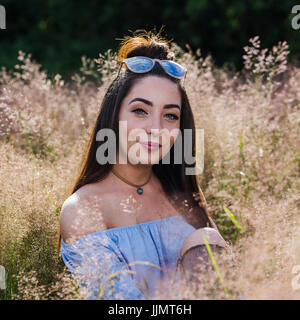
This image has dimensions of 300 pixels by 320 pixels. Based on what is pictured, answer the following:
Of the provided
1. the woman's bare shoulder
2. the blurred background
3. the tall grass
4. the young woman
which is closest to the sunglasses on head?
the young woman

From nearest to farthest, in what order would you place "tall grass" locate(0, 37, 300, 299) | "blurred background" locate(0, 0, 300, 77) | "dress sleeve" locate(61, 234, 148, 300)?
"dress sleeve" locate(61, 234, 148, 300) → "tall grass" locate(0, 37, 300, 299) → "blurred background" locate(0, 0, 300, 77)

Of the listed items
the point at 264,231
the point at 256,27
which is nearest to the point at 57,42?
the point at 256,27

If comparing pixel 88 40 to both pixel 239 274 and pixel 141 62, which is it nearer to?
pixel 141 62

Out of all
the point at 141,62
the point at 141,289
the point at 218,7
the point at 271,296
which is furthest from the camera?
the point at 218,7

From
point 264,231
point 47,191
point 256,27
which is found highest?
point 256,27

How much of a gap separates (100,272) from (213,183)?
117cm

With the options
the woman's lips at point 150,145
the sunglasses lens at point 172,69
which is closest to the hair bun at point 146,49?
the sunglasses lens at point 172,69

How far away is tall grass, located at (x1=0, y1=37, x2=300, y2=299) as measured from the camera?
143 centimetres

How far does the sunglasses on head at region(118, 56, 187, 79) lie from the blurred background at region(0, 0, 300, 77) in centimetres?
541

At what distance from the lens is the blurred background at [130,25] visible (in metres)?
7.68

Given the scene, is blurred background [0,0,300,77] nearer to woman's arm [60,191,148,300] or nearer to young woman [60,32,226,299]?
young woman [60,32,226,299]

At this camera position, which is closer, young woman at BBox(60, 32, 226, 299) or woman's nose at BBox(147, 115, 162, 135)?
young woman at BBox(60, 32, 226, 299)
